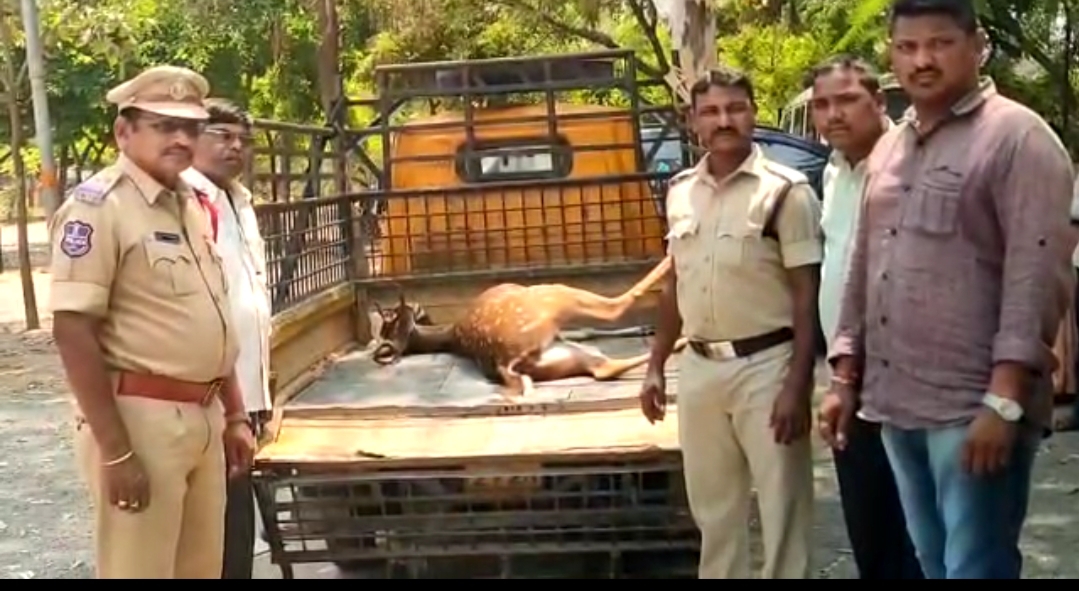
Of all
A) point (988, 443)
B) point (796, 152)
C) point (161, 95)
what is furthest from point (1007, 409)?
point (796, 152)

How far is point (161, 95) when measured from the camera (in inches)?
130

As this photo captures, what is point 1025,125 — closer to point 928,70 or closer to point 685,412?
point 928,70

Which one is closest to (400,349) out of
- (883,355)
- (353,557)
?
(353,557)

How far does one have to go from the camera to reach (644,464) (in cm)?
390

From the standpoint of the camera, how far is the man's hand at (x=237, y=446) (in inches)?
145

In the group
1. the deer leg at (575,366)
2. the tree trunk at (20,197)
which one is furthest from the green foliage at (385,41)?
the deer leg at (575,366)

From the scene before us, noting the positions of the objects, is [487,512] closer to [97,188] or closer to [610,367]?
[610,367]

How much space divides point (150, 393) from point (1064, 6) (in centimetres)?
1027

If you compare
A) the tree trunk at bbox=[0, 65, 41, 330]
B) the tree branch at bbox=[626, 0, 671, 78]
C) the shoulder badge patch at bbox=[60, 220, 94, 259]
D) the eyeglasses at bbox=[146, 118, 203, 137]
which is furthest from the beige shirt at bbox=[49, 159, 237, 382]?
the tree branch at bbox=[626, 0, 671, 78]

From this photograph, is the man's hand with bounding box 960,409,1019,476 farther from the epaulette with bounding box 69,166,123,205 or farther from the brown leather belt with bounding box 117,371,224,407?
the epaulette with bounding box 69,166,123,205

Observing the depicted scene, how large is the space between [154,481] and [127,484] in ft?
0.32

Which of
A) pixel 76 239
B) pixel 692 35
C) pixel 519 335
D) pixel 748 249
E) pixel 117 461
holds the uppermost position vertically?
pixel 692 35

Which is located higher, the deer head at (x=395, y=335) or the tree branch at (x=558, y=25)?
the tree branch at (x=558, y=25)

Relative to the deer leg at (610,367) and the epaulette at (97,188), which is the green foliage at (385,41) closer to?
the deer leg at (610,367)
